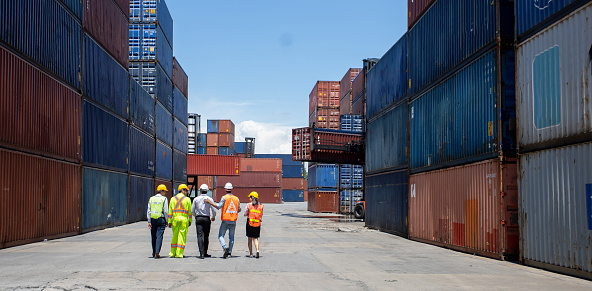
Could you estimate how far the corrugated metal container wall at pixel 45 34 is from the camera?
17.0m

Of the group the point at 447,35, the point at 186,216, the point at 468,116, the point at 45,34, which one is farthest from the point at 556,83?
the point at 45,34

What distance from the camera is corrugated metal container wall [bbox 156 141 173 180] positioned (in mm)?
40662

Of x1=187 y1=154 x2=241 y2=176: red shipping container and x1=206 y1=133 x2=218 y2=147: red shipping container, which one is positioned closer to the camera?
x1=187 y1=154 x2=241 y2=176: red shipping container

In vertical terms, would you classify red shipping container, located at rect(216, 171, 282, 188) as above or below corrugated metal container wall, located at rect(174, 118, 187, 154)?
below

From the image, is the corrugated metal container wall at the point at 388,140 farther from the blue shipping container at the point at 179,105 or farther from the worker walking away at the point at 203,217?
the blue shipping container at the point at 179,105

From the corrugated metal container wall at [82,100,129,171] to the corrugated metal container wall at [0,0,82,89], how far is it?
6.73ft

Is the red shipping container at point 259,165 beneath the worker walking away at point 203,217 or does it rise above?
above

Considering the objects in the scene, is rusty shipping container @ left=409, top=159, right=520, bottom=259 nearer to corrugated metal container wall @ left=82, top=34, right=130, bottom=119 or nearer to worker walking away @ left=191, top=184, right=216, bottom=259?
worker walking away @ left=191, top=184, right=216, bottom=259

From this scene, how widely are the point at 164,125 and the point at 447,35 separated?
2858 cm

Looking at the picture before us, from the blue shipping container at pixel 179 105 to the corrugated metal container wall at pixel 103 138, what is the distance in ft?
55.2

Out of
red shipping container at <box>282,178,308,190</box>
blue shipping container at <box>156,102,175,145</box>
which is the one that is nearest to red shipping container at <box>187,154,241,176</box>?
blue shipping container at <box>156,102,175,145</box>

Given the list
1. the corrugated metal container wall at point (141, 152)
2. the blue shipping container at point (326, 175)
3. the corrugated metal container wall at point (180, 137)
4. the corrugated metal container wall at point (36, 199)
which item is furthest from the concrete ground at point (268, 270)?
the corrugated metal container wall at point (180, 137)

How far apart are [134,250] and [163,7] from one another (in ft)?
91.5

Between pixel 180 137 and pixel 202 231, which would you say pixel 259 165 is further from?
pixel 202 231
